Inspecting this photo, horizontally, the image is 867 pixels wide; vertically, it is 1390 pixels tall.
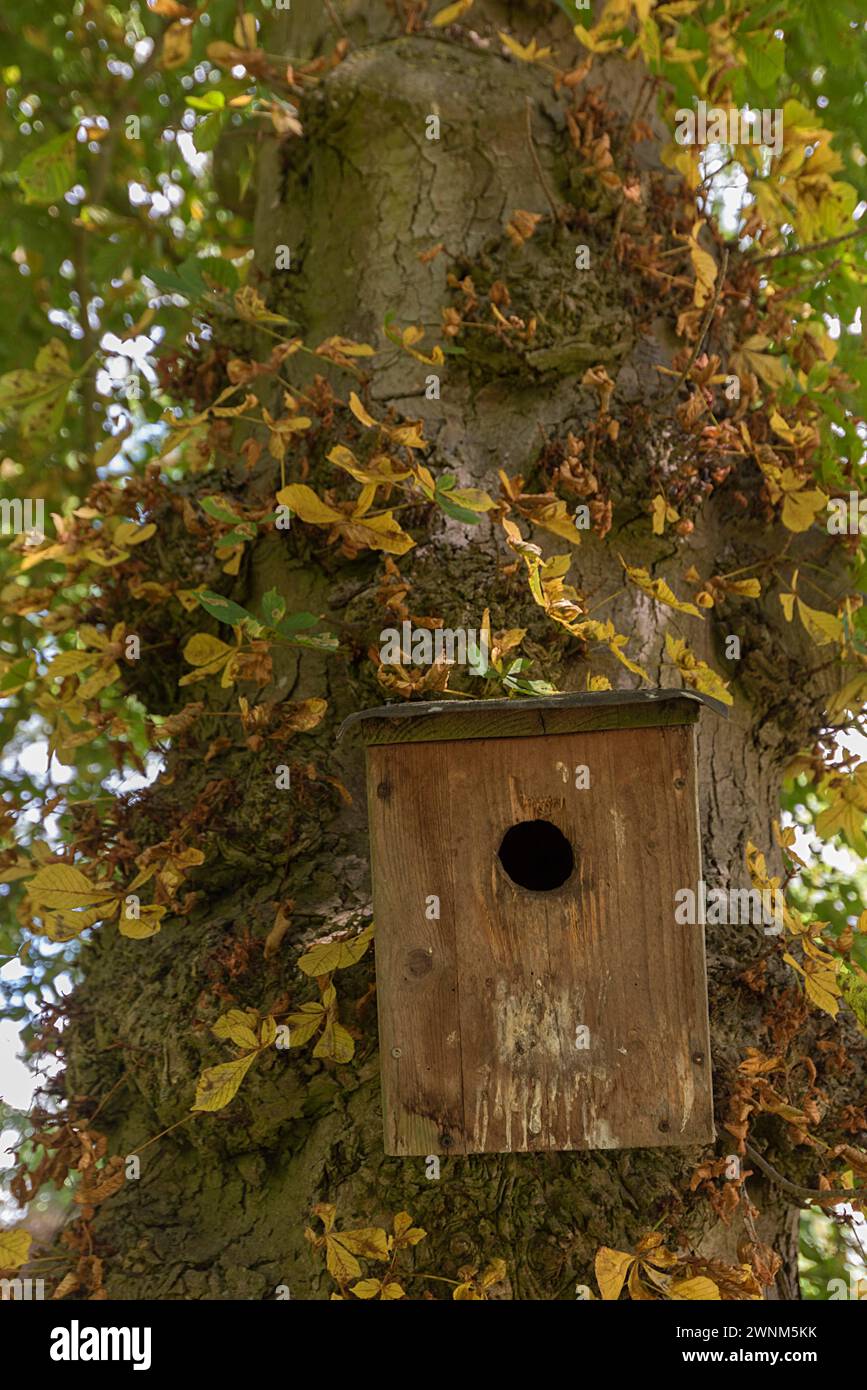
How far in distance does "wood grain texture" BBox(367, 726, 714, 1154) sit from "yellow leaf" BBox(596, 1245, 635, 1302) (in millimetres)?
208

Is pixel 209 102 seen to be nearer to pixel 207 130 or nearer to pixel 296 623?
pixel 207 130

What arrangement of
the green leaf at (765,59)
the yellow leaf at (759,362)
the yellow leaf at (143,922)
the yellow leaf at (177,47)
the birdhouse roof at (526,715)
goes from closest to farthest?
1. the birdhouse roof at (526,715)
2. the yellow leaf at (143,922)
3. the yellow leaf at (759,362)
4. the green leaf at (765,59)
5. the yellow leaf at (177,47)

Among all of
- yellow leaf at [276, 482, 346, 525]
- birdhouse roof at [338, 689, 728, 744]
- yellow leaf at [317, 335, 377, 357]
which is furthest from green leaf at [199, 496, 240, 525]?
birdhouse roof at [338, 689, 728, 744]

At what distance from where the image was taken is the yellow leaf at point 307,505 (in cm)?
224

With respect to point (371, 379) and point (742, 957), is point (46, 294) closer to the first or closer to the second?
point (371, 379)

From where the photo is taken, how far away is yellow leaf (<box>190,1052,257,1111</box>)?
2137mm

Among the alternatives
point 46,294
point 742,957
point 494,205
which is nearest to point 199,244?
point 46,294

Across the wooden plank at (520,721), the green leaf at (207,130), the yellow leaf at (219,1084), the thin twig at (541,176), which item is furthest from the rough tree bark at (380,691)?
the wooden plank at (520,721)

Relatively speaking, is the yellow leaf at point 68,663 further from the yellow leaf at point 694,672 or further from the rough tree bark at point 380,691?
the yellow leaf at point 694,672

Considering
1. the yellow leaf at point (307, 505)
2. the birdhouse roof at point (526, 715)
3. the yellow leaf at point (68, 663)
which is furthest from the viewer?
the yellow leaf at point (68, 663)

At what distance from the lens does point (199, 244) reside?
16.7ft

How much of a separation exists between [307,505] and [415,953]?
2.70ft

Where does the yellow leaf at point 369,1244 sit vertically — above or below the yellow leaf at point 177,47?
below

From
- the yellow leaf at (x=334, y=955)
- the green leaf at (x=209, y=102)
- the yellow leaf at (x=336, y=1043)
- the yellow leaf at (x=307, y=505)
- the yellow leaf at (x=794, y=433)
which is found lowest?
the yellow leaf at (x=336, y=1043)
